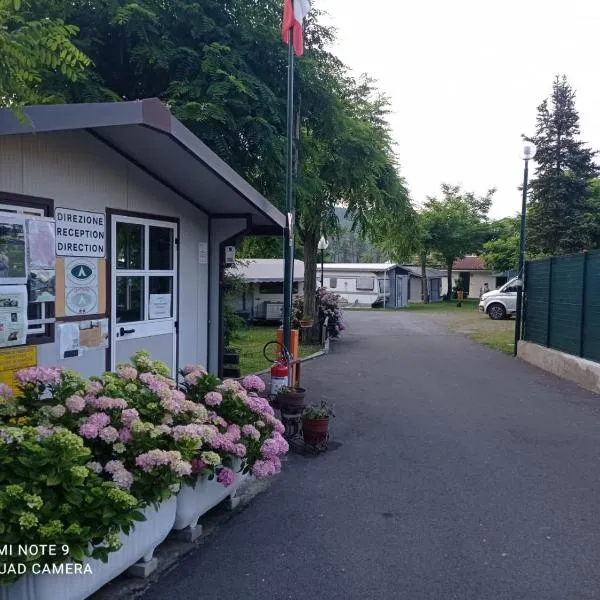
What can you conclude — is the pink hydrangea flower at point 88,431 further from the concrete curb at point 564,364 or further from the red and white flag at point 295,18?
the concrete curb at point 564,364

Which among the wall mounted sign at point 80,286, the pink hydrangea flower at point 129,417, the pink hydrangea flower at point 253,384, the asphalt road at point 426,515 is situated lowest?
the asphalt road at point 426,515

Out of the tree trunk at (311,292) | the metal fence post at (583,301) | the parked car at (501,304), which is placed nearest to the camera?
the metal fence post at (583,301)

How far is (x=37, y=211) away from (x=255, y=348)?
10718 mm

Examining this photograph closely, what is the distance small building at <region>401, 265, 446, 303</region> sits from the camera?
47588mm

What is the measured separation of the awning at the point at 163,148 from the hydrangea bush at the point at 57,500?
213cm

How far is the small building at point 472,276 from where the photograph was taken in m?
53.2

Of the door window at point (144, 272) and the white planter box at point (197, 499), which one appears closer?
the white planter box at point (197, 499)

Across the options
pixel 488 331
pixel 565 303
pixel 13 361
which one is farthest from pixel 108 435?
pixel 488 331

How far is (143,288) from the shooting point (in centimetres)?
683

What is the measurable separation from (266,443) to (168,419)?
867 mm

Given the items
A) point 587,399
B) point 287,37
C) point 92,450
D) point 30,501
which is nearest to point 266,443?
point 92,450

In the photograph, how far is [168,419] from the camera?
3.79 m

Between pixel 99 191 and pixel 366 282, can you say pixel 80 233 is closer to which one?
pixel 99 191

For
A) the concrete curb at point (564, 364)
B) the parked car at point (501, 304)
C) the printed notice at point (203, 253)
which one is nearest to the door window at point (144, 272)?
the printed notice at point (203, 253)
